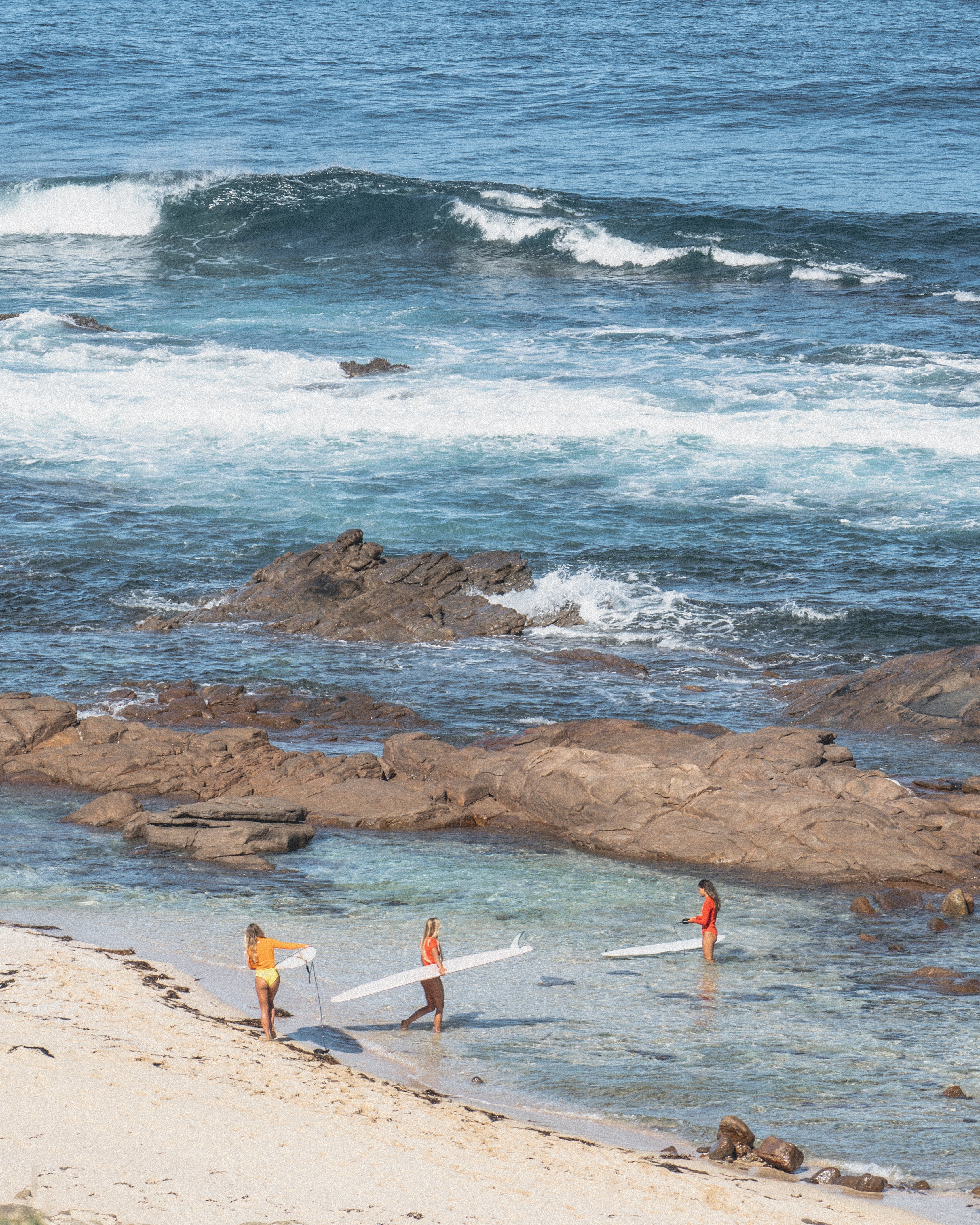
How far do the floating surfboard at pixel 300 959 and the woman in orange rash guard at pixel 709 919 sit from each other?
3.88 m

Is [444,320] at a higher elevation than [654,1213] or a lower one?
higher

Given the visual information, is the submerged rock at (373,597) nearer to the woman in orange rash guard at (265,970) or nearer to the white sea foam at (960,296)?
the woman in orange rash guard at (265,970)

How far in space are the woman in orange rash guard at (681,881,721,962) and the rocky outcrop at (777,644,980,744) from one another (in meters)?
6.62

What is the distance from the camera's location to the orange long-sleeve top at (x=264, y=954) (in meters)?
12.1

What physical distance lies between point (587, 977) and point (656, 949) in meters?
0.80

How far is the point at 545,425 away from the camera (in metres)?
33.0

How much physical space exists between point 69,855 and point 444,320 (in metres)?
27.7

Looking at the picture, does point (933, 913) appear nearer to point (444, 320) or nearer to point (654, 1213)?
point (654, 1213)

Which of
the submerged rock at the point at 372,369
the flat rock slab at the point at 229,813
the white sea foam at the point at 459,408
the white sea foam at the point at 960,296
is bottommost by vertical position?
the flat rock slab at the point at 229,813

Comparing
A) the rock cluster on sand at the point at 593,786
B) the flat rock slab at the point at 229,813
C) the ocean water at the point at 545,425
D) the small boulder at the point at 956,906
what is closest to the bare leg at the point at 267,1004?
the ocean water at the point at 545,425

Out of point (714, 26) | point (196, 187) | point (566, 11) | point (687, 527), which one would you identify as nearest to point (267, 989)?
point (687, 527)

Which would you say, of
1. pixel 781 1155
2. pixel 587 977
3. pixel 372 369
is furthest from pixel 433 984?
pixel 372 369

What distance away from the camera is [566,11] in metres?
77.1

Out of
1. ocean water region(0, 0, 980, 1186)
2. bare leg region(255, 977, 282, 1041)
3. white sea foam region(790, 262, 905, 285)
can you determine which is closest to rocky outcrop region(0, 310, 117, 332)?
ocean water region(0, 0, 980, 1186)
